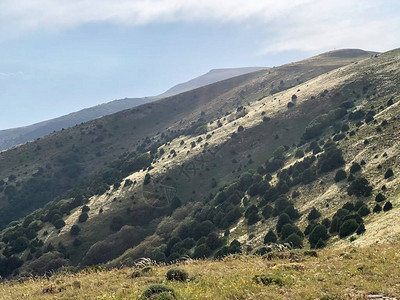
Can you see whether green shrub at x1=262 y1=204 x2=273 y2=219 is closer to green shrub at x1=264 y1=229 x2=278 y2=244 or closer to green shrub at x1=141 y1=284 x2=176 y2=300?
green shrub at x1=264 y1=229 x2=278 y2=244

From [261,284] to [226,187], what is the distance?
72.3 m

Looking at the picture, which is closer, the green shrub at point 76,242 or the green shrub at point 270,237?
the green shrub at point 270,237

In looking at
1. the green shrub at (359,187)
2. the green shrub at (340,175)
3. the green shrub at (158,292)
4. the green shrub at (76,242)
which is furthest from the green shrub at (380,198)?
the green shrub at (76,242)

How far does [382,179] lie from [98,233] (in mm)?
66675

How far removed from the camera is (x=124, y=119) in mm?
197125

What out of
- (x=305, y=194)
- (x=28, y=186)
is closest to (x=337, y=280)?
(x=305, y=194)

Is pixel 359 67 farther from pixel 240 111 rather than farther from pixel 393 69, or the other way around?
pixel 240 111

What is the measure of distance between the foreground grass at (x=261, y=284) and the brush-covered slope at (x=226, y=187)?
11298 millimetres

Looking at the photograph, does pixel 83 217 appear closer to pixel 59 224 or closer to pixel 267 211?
pixel 59 224

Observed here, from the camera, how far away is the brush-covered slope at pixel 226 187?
5322 centimetres

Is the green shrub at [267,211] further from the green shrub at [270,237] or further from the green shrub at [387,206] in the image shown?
the green shrub at [387,206]

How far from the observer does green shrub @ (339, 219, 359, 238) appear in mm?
35781

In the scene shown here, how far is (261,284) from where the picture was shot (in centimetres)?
1488

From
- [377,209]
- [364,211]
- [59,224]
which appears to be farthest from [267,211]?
[59,224]
